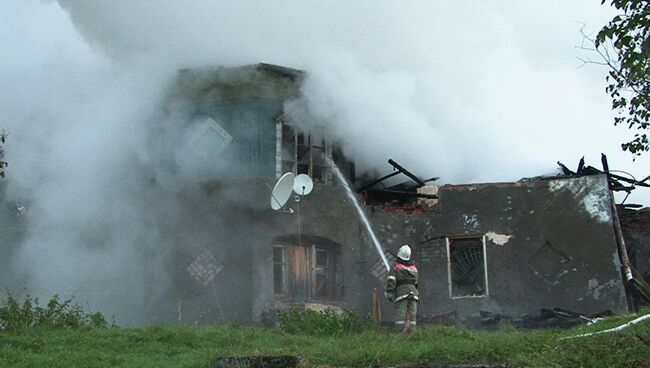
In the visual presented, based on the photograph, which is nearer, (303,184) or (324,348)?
(324,348)

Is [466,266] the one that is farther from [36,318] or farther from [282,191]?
[36,318]

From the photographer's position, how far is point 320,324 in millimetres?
15086

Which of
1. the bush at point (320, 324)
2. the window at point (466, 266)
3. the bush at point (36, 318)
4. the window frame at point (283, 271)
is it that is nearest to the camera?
the bush at point (36, 318)

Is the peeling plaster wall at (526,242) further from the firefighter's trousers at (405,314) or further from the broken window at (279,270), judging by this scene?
the firefighter's trousers at (405,314)

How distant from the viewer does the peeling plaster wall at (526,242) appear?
20078 mm

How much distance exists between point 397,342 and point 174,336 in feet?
11.0

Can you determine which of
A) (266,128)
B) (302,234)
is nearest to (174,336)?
(302,234)

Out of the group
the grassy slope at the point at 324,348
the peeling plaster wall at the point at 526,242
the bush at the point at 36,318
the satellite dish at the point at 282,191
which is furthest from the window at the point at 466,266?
the bush at the point at 36,318

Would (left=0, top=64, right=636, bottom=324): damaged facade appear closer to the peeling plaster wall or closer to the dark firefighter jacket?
the peeling plaster wall

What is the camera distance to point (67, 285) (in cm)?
1983

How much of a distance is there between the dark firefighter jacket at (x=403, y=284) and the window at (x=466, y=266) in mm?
5566

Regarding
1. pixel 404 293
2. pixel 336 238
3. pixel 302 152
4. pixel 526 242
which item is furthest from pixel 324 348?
pixel 302 152

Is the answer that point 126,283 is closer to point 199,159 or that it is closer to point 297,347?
point 199,159

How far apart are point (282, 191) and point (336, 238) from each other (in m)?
2.04
